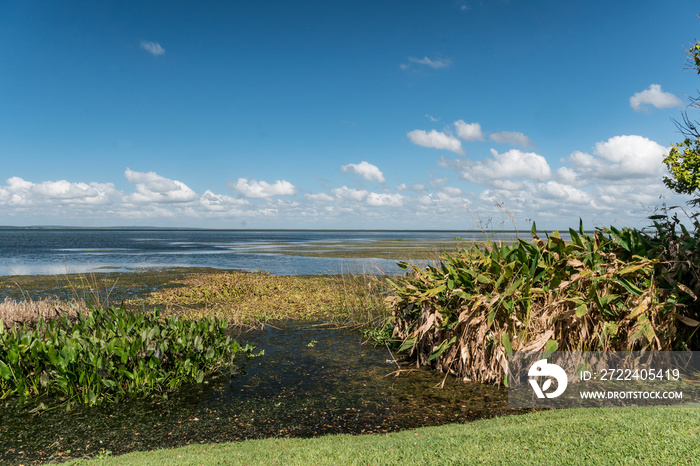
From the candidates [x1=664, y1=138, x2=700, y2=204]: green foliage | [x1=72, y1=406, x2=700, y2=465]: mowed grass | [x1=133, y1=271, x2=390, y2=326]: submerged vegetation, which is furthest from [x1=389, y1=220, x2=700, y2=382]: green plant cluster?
[x1=664, y1=138, x2=700, y2=204]: green foliage

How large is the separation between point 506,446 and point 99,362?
535 cm

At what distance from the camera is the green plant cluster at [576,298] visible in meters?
6.09

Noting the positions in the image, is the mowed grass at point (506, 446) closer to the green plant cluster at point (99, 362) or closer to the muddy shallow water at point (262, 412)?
the muddy shallow water at point (262, 412)

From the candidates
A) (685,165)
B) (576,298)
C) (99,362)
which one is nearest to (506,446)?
(576,298)

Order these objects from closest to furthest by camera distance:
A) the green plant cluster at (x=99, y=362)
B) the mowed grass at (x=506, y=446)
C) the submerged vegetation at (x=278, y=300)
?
the mowed grass at (x=506, y=446) < the green plant cluster at (x=99, y=362) < the submerged vegetation at (x=278, y=300)

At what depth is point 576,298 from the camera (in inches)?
237

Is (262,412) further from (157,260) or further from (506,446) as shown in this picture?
(157,260)

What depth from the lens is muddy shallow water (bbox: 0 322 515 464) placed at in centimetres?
496

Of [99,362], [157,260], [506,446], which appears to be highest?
[506,446]

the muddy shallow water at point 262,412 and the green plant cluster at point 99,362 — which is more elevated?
the green plant cluster at point 99,362

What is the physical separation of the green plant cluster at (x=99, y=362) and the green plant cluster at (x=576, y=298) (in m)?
4.19

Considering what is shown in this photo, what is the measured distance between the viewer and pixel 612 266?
6.33 meters

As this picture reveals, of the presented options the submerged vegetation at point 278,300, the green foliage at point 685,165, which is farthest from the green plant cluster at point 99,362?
the green foliage at point 685,165

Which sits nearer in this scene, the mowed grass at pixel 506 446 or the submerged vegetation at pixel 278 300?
the mowed grass at pixel 506 446
